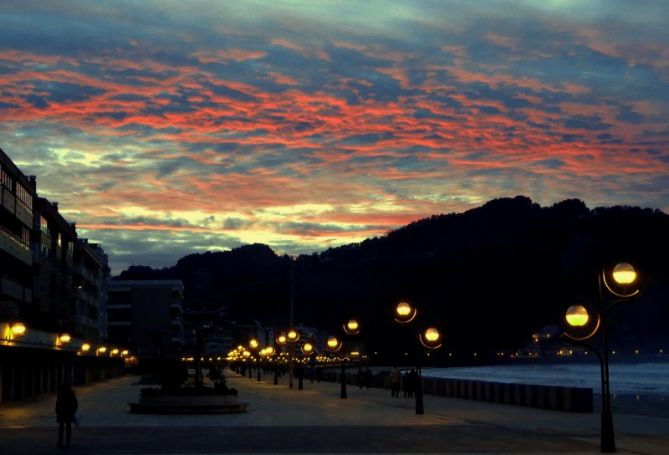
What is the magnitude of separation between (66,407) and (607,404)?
45.4 ft

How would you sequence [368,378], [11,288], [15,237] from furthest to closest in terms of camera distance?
1. [368,378]
2. [15,237]
3. [11,288]

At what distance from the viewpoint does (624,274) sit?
25938 millimetres

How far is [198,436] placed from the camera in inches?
1248

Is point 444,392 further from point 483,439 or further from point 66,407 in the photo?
point 66,407

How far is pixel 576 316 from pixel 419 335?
19178 mm

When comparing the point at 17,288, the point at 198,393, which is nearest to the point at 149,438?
Answer: the point at 198,393

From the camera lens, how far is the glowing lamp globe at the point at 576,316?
27.9m

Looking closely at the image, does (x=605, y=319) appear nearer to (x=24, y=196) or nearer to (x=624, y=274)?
(x=624, y=274)

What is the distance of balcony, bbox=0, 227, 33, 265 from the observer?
6216 cm

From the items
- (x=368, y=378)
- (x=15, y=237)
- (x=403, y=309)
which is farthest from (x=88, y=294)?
(x=403, y=309)

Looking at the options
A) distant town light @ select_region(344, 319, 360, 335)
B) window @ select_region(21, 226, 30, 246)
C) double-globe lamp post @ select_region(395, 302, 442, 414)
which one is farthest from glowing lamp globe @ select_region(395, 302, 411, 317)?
window @ select_region(21, 226, 30, 246)

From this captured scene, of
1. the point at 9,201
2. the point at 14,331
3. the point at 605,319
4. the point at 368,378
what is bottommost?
the point at 368,378

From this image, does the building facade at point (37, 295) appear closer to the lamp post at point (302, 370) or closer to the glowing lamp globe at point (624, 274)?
the lamp post at point (302, 370)

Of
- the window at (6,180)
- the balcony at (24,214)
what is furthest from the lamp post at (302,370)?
the window at (6,180)
